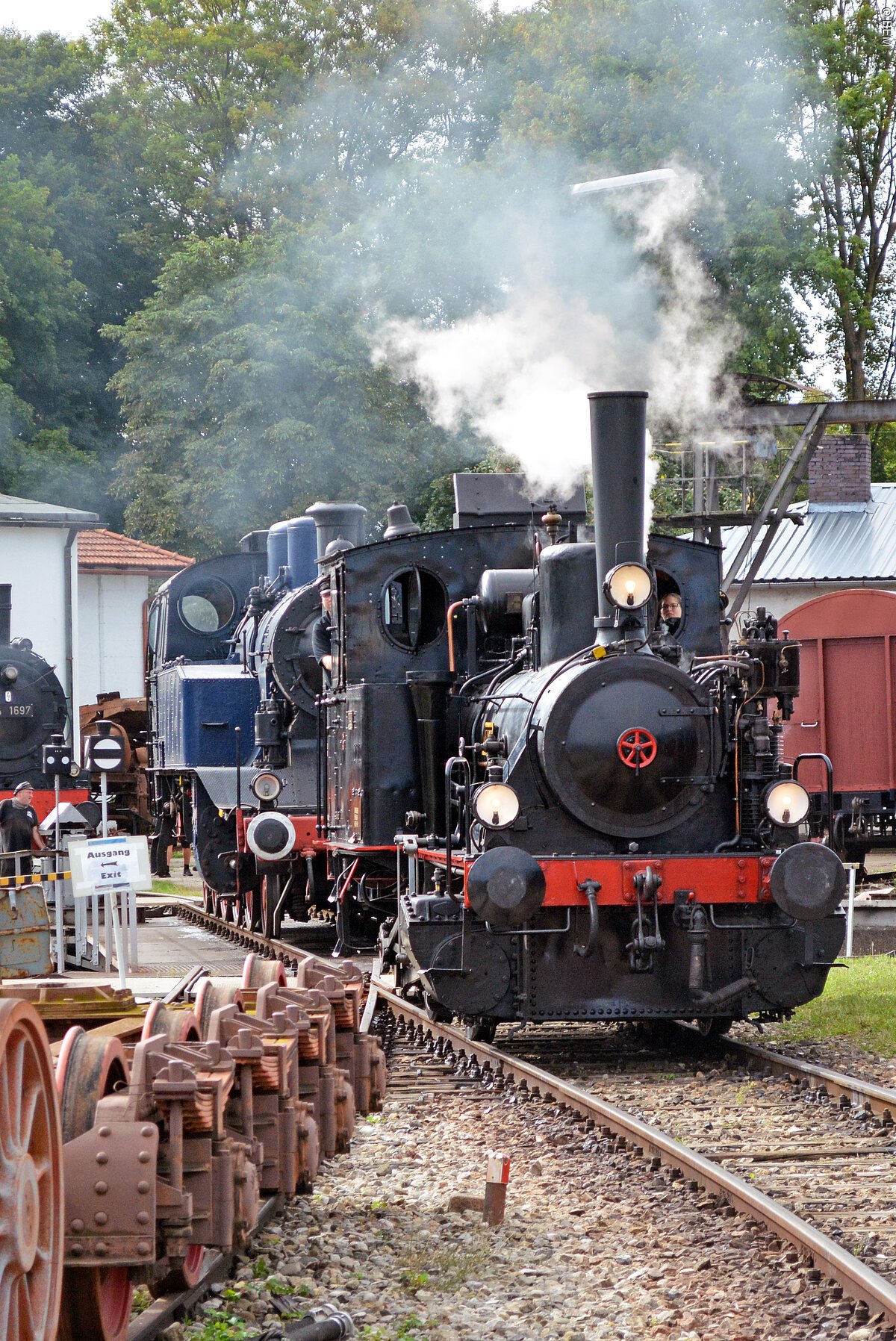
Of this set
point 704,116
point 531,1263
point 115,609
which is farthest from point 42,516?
point 531,1263

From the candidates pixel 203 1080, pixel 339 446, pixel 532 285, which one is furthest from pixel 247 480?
pixel 203 1080

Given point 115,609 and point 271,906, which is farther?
point 115,609

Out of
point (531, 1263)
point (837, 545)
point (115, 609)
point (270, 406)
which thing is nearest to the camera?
point (531, 1263)

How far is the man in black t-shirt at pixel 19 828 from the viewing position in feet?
49.2

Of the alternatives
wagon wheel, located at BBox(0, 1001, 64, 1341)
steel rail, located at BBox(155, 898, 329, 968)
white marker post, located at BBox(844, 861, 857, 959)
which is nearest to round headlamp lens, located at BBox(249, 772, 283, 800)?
steel rail, located at BBox(155, 898, 329, 968)

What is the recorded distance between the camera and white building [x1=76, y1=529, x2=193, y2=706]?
33750 millimetres

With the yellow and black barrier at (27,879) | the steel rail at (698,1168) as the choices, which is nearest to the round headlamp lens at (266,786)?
the yellow and black barrier at (27,879)

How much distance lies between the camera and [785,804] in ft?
27.9

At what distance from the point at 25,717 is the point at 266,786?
20.0ft

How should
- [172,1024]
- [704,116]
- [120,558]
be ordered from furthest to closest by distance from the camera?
[120,558]
[704,116]
[172,1024]

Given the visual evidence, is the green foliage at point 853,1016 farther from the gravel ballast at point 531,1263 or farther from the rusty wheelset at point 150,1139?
the rusty wheelset at point 150,1139

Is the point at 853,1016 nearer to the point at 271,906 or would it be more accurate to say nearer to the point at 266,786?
the point at 266,786

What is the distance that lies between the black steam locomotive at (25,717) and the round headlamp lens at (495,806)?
1176 cm

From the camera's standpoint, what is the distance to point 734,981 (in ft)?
27.8
